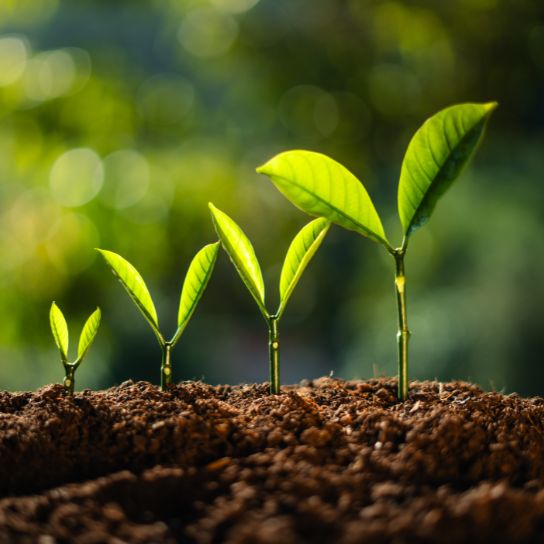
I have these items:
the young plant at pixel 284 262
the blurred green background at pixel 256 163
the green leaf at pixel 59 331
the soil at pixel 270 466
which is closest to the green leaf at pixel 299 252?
the young plant at pixel 284 262

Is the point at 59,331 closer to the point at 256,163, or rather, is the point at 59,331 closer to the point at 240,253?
the point at 240,253

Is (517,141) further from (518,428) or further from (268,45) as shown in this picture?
(518,428)

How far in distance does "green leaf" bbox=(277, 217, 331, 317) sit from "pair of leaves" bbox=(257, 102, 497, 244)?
42 millimetres

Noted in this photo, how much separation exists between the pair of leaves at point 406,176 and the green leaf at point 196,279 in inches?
4.5

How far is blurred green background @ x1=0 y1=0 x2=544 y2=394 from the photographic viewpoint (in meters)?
2.94

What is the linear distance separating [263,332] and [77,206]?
2946 millimetres

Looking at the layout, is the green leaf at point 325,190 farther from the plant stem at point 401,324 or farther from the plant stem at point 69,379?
the plant stem at point 69,379

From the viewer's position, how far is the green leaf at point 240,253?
A: 24.2 inches

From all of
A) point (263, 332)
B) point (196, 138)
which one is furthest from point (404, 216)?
point (263, 332)

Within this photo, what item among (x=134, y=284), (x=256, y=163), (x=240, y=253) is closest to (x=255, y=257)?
(x=240, y=253)

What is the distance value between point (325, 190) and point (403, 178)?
68 mm

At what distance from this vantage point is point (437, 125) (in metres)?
0.55

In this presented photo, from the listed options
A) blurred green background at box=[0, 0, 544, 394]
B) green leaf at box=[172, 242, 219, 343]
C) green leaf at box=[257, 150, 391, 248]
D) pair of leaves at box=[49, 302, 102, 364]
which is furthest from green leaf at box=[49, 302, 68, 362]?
blurred green background at box=[0, 0, 544, 394]

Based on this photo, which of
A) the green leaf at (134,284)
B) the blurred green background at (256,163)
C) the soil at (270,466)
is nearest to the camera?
the soil at (270,466)
